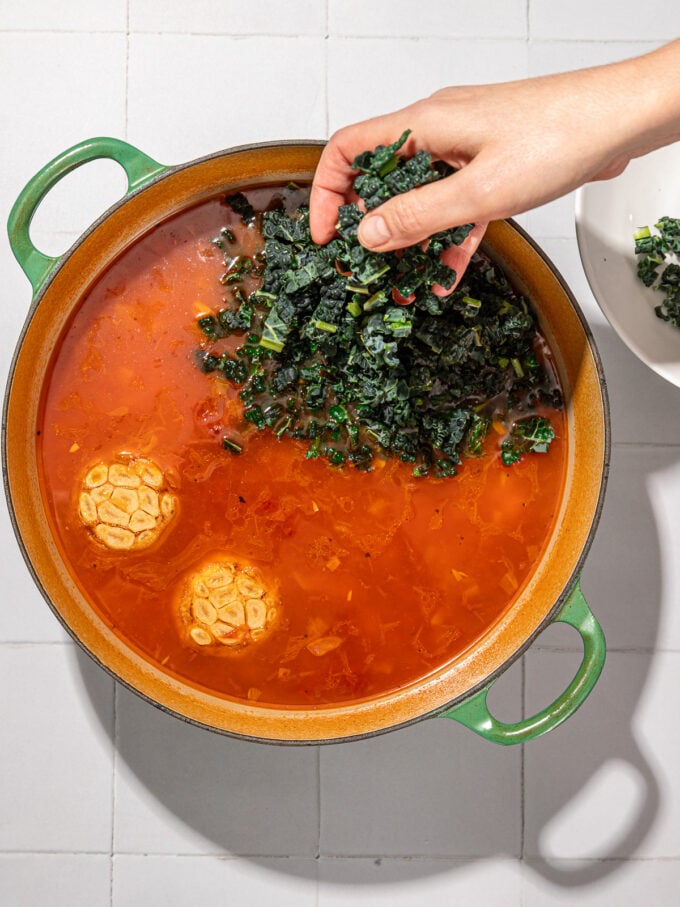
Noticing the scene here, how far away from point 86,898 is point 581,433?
192 centimetres

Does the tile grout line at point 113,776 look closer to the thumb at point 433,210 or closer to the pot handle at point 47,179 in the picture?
the pot handle at point 47,179

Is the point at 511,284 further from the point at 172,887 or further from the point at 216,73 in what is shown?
the point at 172,887

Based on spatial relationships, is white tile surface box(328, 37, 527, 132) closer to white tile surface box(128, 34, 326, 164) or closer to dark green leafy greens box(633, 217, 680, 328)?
white tile surface box(128, 34, 326, 164)

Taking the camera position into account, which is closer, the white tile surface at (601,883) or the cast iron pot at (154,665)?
the cast iron pot at (154,665)

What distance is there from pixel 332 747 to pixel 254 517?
78 cm

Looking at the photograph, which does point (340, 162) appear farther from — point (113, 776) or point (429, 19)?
point (113, 776)

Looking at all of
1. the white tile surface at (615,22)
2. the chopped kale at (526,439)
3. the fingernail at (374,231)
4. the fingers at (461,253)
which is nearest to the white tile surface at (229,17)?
the white tile surface at (615,22)

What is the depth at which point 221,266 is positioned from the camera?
198 centimetres

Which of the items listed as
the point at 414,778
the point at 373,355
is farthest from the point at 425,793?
the point at 373,355

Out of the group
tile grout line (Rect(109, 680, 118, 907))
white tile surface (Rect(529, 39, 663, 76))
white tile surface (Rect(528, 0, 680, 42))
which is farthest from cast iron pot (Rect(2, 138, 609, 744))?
white tile surface (Rect(528, 0, 680, 42))

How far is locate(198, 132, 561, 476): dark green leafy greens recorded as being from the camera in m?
1.84

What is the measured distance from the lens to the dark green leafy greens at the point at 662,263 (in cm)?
214

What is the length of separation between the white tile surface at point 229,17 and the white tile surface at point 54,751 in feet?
5.82

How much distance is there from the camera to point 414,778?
2.40 meters
